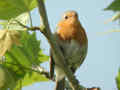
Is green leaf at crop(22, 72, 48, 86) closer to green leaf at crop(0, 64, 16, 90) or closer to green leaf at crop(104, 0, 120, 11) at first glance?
green leaf at crop(0, 64, 16, 90)

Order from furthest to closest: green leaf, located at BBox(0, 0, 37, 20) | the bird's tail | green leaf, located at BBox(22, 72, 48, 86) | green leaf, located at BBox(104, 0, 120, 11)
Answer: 1. the bird's tail
2. green leaf, located at BBox(22, 72, 48, 86)
3. green leaf, located at BBox(0, 0, 37, 20)
4. green leaf, located at BBox(104, 0, 120, 11)

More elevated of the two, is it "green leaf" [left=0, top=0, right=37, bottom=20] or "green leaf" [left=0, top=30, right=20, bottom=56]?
"green leaf" [left=0, top=0, right=37, bottom=20]

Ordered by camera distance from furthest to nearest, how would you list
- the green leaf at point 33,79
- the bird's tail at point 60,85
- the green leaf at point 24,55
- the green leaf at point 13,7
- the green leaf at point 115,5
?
1. the bird's tail at point 60,85
2. the green leaf at point 33,79
3. the green leaf at point 24,55
4. the green leaf at point 13,7
5. the green leaf at point 115,5

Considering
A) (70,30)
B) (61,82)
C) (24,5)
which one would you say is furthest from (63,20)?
(24,5)

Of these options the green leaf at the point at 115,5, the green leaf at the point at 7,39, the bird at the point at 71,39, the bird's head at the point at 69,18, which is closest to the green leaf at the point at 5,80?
the green leaf at the point at 7,39

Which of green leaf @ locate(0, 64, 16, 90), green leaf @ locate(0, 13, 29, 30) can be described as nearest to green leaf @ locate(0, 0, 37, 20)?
green leaf @ locate(0, 13, 29, 30)

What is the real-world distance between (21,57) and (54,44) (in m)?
0.39

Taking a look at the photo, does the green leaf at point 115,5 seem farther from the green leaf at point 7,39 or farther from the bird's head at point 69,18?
the bird's head at point 69,18

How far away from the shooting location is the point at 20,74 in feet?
3.37

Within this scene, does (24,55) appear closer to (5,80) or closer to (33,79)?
(33,79)

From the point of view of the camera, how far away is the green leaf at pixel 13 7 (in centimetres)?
A: 74

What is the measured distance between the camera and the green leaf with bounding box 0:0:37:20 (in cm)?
74

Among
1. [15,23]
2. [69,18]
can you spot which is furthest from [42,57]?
[69,18]

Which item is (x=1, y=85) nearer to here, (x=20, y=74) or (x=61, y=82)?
(x=20, y=74)
